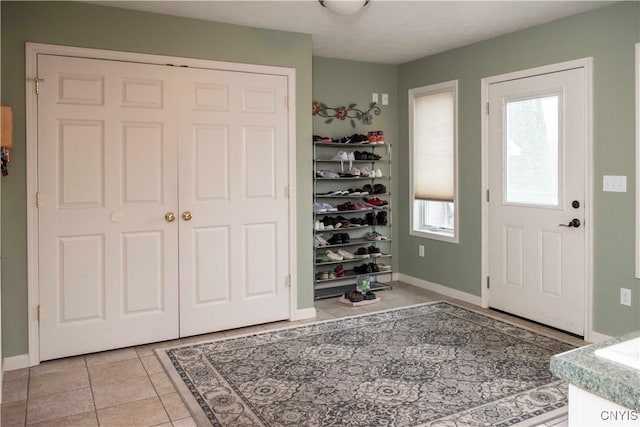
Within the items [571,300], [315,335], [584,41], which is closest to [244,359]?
[315,335]

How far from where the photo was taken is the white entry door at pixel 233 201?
3.89 m

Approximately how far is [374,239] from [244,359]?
2396 mm

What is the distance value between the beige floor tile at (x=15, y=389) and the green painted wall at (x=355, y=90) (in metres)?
3.45

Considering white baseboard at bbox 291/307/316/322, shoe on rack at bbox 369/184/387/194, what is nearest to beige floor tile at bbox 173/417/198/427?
white baseboard at bbox 291/307/316/322

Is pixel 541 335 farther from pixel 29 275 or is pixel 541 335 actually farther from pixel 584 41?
pixel 29 275

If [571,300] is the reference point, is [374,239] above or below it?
above

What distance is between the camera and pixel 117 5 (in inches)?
139

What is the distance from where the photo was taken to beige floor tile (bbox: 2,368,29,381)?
125 inches

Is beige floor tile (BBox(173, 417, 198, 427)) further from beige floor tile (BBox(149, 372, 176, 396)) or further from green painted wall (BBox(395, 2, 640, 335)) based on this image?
green painted wall (BBox(395, 2, 640, 335))

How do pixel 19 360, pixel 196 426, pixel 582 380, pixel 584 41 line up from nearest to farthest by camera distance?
pixel 582 380, pixel 196 426, pixel 19 360, pixel 584 41

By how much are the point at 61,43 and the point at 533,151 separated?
3.74 metres

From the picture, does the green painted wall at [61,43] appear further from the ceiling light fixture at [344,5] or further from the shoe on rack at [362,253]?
the shoe on rack at [362,253]

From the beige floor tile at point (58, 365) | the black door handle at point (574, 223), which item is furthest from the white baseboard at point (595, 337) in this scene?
the beige floor tile at point (58, 365)

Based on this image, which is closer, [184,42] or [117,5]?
[117,5]
